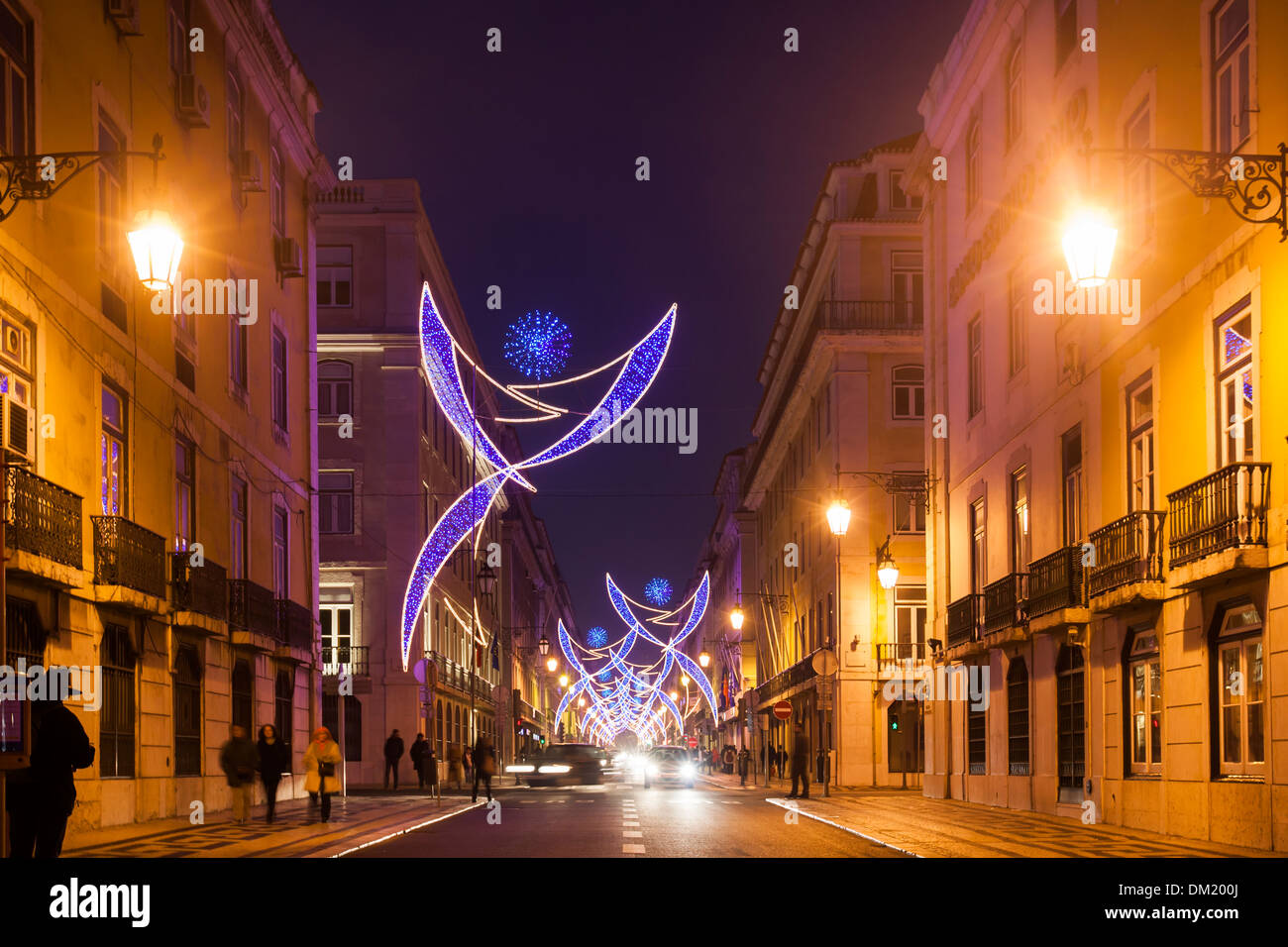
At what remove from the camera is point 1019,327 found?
30.7 m

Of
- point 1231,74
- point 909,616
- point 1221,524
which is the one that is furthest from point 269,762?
point 909,616

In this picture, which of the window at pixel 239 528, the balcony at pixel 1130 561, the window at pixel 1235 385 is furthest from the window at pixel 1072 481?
the window at pixel 239 528

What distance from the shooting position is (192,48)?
28375 millimetres

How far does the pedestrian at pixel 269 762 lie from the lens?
25.4m

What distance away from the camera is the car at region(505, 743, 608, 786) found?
5128 centimetres

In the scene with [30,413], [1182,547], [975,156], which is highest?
[975,156]

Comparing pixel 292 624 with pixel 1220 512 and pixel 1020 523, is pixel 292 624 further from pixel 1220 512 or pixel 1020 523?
pixel 1220 512

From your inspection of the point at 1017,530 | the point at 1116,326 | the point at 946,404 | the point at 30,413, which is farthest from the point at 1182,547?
the point at 946,404

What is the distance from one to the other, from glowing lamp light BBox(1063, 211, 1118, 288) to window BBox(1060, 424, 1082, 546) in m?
11.0

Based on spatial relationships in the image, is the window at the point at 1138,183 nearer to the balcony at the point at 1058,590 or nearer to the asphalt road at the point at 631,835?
the balcony at the point at 1058,590

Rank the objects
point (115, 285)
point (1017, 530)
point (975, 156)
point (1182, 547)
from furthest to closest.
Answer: point (975, 156)
point (1017, 530)
point (115, 285)
point (1182, 547)

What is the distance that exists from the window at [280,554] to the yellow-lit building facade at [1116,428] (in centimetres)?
1430
